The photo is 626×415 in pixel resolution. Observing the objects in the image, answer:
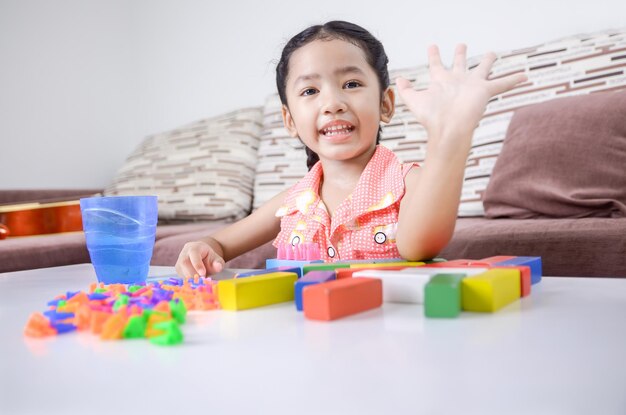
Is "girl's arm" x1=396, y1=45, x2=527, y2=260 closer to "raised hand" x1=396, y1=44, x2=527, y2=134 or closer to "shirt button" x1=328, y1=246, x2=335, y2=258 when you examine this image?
"raised hand" x1=396, y1=44, x2=527, y2=134

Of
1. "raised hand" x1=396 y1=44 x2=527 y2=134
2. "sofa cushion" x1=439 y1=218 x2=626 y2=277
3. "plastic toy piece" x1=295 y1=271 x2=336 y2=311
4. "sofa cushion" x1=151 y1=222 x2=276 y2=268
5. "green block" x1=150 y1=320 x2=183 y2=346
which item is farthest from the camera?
"sofa cushion" x1=151 y1=222 x2=276 y2=268

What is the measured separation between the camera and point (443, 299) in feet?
1.60

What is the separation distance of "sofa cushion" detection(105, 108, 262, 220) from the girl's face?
1509 mm

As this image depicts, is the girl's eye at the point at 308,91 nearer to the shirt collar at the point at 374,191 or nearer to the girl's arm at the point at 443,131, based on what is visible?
the shirt collar at the point at 374,191

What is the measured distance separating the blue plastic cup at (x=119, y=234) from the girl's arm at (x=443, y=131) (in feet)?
1.16

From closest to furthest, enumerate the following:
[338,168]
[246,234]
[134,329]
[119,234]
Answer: [134,329], [119,234], [338,168], [246,234]

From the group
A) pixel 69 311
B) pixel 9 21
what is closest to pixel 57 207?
pixel 9 21

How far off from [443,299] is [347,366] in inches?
5.7

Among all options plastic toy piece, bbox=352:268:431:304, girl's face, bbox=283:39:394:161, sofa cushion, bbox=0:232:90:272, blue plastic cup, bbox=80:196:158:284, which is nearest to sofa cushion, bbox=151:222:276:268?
sofa cushion, bbox=0:232:90:272

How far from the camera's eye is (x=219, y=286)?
0.60 meters

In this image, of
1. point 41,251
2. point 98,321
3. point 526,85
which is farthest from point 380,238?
point 41,251

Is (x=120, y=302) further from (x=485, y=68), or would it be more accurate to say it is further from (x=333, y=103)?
(x=333, y=103)

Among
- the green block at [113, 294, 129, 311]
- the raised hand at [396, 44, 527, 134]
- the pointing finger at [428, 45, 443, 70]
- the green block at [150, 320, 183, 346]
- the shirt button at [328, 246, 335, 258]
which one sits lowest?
the green block at [150, 320, 183, 346]

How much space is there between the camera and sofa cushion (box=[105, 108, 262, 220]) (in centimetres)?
265
